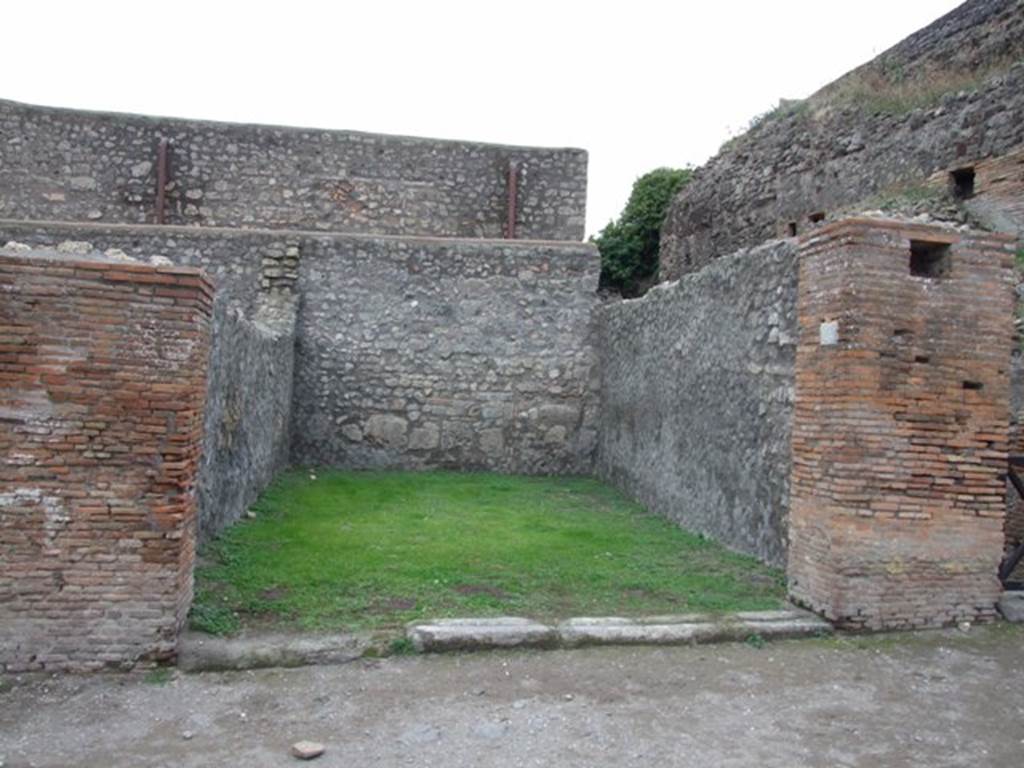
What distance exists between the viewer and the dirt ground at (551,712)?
356cm

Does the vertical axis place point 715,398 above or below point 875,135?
below

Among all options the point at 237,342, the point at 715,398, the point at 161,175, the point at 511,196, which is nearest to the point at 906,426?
the point at 715,398

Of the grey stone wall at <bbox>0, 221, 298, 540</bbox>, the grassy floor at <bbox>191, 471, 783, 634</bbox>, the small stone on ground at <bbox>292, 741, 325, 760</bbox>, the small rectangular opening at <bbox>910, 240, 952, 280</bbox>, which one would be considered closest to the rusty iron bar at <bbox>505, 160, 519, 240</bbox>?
the grey stone wall at <bbox>0, 221, 298, 540</bbox>

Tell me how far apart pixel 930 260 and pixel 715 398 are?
256 centimetres

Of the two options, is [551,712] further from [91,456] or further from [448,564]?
[91,456]

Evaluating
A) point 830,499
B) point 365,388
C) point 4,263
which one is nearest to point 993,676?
point 830,499

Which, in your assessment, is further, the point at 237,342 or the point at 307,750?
the point at 237,342

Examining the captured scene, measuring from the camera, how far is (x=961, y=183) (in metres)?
9.47

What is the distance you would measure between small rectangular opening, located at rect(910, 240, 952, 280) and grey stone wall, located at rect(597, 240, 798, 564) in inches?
35.6

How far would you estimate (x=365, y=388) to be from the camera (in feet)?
36.9

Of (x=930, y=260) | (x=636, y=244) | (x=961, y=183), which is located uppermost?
(x=636, y=244)

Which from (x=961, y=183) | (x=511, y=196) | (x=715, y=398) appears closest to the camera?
(x=715, y=398)

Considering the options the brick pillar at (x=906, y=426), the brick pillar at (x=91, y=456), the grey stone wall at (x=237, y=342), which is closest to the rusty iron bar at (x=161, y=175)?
the grey stone wall at (x=237, y=342)

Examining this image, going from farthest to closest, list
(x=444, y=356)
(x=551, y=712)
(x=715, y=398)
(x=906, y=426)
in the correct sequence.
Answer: (x=444, y=356)
(x=715, y=398)
(x=906, y=426)
(x=551, y=712)
